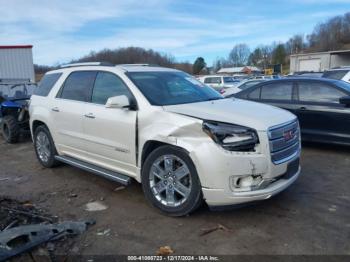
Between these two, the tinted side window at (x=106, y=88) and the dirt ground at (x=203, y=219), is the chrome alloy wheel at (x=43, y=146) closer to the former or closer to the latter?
the dirt ground at (x=203, y=219)

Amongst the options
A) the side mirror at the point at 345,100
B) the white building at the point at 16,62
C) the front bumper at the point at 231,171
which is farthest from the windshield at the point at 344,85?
the white building at the point at 16,62

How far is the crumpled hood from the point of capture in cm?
415

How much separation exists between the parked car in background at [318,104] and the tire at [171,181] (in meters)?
4.25

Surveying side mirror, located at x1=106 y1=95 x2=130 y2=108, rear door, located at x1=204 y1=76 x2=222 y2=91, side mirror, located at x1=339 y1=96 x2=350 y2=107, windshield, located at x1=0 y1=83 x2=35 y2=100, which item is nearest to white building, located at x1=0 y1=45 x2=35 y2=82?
windshield, located at x1=0 y1=83 x2=35 y2=100

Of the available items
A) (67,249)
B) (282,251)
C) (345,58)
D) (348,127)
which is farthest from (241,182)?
(345,58)

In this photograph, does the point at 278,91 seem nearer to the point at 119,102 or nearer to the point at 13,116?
the point at 119,102

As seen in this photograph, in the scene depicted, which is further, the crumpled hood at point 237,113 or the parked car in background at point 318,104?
the parked car in background at point 318,104

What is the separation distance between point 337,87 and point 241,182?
4465 millimetres

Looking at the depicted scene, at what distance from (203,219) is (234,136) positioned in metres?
1.08

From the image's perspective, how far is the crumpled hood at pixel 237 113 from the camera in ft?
13.6

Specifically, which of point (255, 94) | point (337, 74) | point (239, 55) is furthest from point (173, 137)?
point (239, 55)

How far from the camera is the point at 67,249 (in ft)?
12.4

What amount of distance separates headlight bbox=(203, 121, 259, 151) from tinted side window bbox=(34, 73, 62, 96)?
3.57 m

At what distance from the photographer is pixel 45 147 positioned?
22.3 feet
